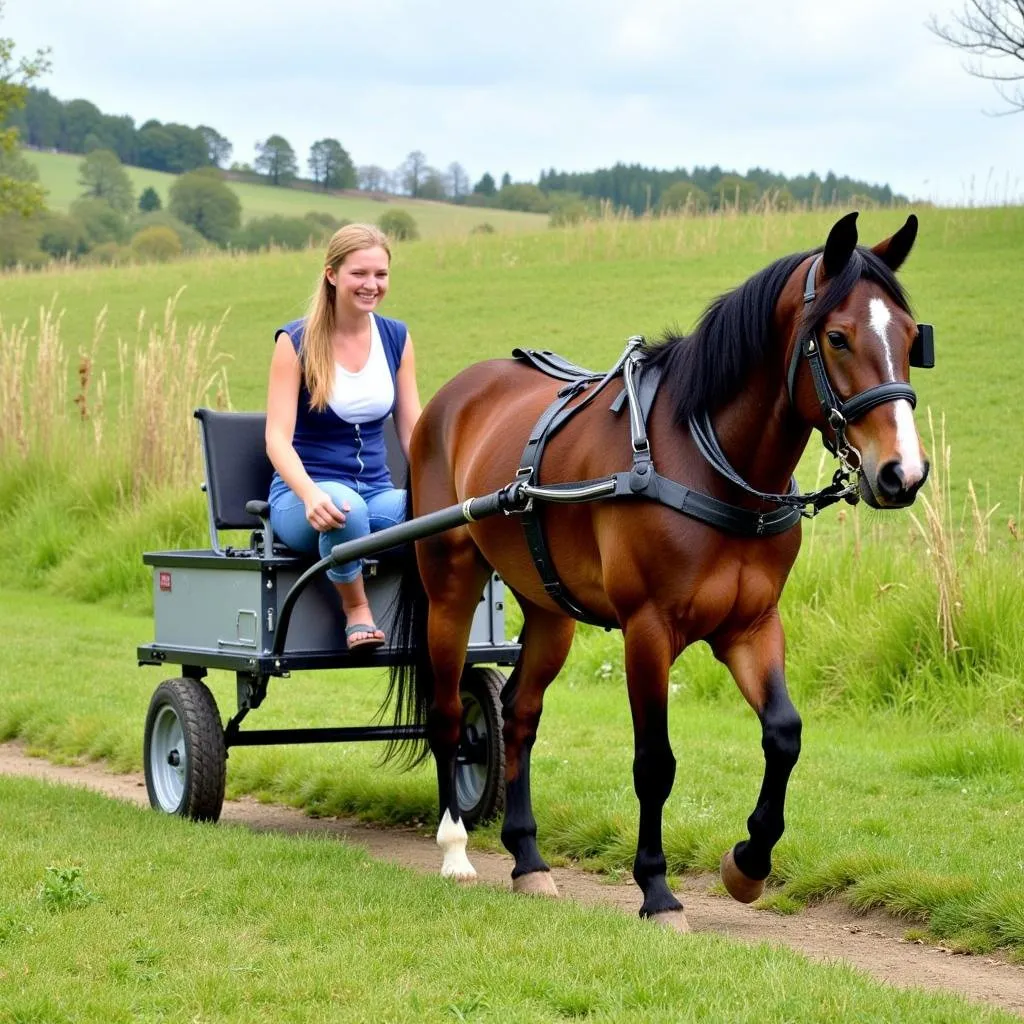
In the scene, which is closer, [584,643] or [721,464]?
[721,464]

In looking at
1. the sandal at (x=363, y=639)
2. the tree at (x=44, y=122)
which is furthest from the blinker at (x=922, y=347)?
the tree at (x=44, y=122)

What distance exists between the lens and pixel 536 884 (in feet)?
16.6

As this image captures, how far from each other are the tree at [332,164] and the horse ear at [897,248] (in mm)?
86515

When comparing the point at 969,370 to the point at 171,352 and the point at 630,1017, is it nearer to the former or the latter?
the point at 171,352

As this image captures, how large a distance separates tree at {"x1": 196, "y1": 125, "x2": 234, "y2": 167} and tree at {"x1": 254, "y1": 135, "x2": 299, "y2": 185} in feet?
22.3

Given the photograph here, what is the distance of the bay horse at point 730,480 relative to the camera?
3.87m

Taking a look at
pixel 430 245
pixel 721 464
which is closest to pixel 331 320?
pixel 721 464

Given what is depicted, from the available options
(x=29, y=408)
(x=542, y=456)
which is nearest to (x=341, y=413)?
(x=542, y=456)

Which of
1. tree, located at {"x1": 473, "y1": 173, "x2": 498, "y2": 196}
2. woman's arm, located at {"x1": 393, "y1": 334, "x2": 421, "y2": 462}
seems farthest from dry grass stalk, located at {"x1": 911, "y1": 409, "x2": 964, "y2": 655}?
tree, located at {"x1": 473, "y1": 173, "x2": 498, "y2": 196}

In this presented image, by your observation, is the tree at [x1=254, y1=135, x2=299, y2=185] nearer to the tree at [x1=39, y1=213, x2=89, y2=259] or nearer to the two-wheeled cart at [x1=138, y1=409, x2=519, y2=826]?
the tree at [x1=39, y1=213, x2=89, y2=259]

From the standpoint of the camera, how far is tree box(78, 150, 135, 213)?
76688 mm

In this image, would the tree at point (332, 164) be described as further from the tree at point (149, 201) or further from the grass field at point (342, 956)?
the grass field at point (342, 956)

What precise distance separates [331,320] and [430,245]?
97.8 feet

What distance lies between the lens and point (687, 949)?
3873 millimetres
